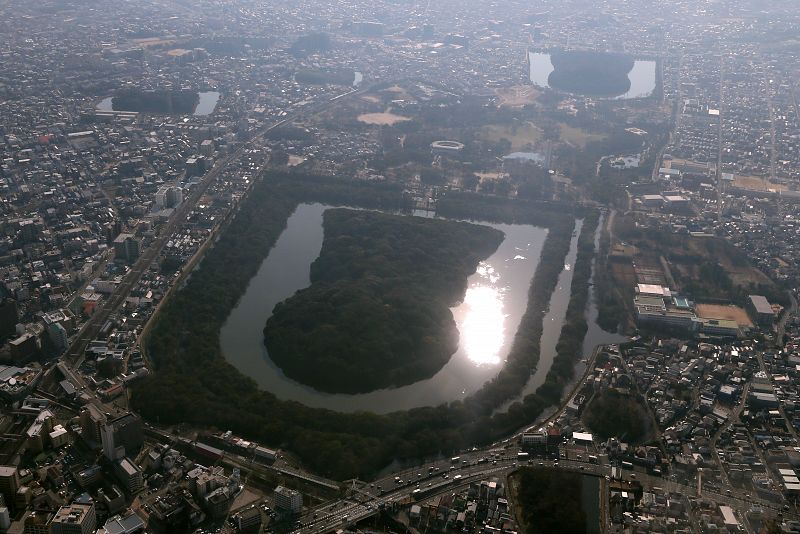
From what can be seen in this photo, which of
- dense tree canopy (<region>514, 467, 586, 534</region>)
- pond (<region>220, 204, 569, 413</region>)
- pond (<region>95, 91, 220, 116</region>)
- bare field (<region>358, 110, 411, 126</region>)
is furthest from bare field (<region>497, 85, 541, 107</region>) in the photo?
dense tree canopy (<region>514, 467, 586, 534</region>)

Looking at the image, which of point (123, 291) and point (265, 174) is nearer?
point (123, 291)

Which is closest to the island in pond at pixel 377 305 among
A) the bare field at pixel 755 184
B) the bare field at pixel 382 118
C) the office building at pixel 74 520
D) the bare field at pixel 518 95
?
the office building at pixel 74 520

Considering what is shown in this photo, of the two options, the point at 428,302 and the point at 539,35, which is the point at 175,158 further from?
the point at 539,35

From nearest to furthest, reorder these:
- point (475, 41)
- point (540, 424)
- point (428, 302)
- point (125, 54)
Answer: point (540, 424) → point (428, 302) → point (125, 54) → point (475, 41)

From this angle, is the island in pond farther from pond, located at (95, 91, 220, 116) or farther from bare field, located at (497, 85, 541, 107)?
bare field, located at (497, 85, 541, 107)

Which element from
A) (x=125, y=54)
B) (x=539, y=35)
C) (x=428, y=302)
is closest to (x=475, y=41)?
(x=539, y=35)

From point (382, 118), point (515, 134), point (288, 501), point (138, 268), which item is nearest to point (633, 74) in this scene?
point (515, 134)

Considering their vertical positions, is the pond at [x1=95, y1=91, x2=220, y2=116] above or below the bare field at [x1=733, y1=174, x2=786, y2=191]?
below

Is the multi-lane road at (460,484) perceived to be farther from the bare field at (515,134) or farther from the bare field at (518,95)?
the bare field at (518,95)
